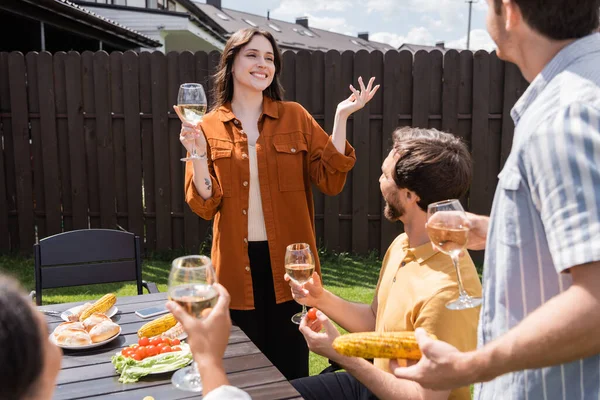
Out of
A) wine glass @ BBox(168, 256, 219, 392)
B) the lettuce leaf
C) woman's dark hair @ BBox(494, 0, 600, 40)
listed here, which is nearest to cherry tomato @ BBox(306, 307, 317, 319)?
the lettuce leaf

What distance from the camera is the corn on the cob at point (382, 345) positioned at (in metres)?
1.37

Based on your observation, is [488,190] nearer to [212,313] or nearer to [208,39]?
[212,313]

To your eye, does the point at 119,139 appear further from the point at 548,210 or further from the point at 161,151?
the point at 548,210

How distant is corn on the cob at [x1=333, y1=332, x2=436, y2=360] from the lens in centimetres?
137

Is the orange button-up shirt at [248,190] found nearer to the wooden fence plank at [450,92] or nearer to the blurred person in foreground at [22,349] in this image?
the blurred person in foreground at [22,349]

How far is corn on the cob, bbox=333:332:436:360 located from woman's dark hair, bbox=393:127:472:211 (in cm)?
86

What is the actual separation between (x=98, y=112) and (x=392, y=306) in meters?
5.28

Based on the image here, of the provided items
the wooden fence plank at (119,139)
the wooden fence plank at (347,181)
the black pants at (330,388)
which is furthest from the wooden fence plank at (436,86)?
the black pants at (330,388)

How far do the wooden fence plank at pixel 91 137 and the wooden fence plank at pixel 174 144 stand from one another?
93cm

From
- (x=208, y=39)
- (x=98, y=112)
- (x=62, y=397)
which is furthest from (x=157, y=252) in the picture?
(x=208, y=39)

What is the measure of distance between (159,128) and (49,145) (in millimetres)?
1396

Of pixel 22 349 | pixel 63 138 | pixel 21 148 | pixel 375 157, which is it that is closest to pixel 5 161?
pixel 21 148

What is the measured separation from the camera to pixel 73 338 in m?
2.06

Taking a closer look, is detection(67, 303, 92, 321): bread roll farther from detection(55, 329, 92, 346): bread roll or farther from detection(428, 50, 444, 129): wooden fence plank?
detection(428, 50, 444, 129): wooden fence plank
